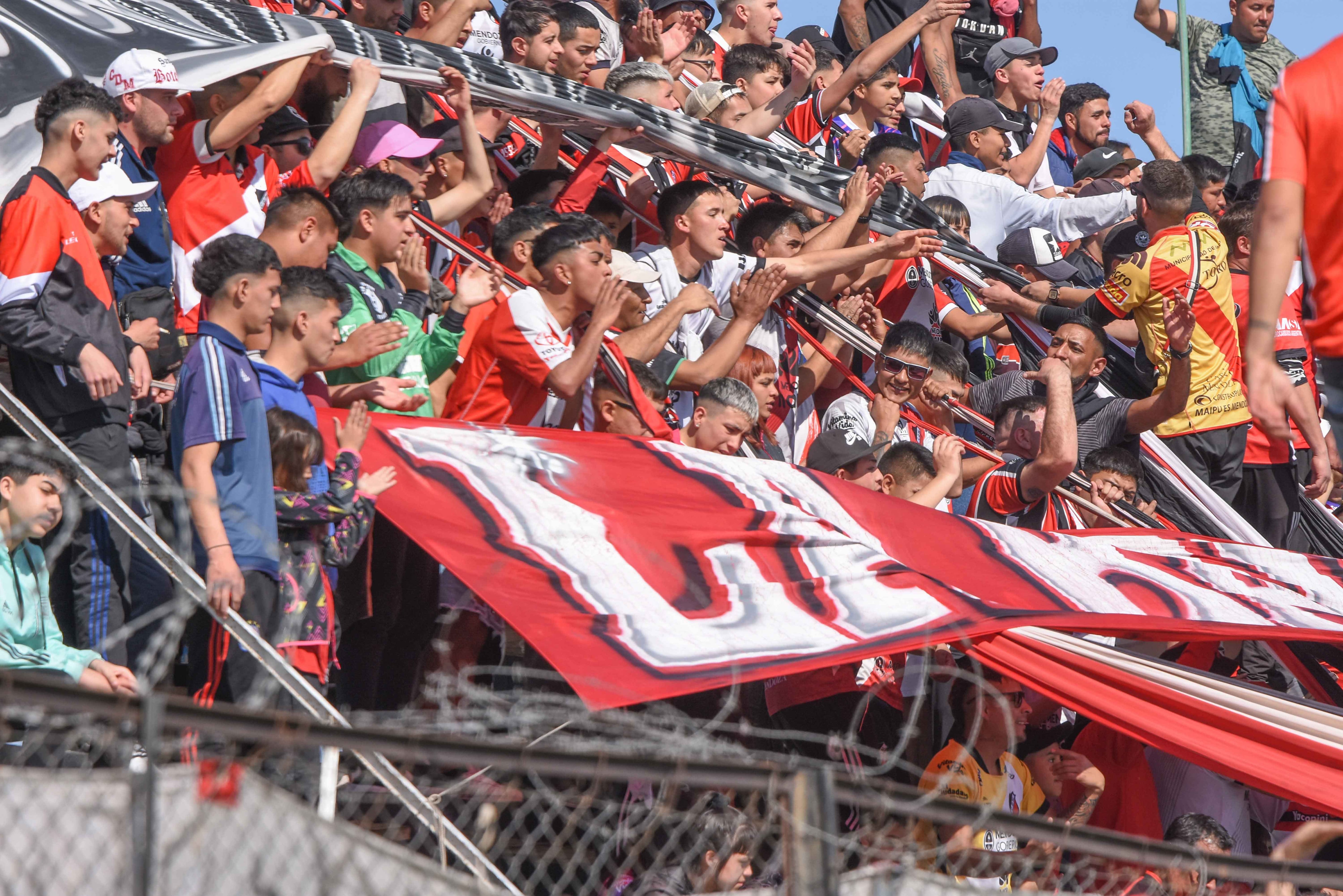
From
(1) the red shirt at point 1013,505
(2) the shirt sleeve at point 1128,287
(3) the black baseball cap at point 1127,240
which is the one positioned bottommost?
(1) the red shirt at point 1013,505

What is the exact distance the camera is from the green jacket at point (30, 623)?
4969 millimetres

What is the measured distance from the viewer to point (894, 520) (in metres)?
6.71

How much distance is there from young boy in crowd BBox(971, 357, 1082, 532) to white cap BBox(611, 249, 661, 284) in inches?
78.5

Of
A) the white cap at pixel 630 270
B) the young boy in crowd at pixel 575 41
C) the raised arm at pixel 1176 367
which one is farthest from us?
the young boy in crowd at pixel 575 41

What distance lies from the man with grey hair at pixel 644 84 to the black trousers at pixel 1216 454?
327 cm

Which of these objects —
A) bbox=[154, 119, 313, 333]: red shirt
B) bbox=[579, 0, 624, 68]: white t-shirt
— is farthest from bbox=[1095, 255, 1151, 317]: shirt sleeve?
bbox=[154, 119, 313, 333]: red shirt

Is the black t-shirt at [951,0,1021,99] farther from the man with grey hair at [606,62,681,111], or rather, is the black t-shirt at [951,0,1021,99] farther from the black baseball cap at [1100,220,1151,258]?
the man with grey hair at [606,62,681,111]

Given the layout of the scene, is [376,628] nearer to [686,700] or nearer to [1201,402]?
[686,700]

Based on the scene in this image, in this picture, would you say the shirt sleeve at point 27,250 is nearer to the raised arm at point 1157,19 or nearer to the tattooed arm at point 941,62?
the tattooed arm at point 941,62

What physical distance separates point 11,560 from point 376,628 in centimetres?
136

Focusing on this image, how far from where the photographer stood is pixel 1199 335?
30.1 ft

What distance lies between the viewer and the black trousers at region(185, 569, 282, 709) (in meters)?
4.96

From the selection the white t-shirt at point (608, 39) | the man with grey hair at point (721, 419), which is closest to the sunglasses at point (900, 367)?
the man with grey hair at point (721, 419)

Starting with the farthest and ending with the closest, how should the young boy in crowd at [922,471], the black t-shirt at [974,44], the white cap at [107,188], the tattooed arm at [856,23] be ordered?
1. the black t-shirt at [974,44]
2. the tattooed arm at [856,23]
3. the young boy in crowd at [922,471]
4. the white cap at [107,188]
